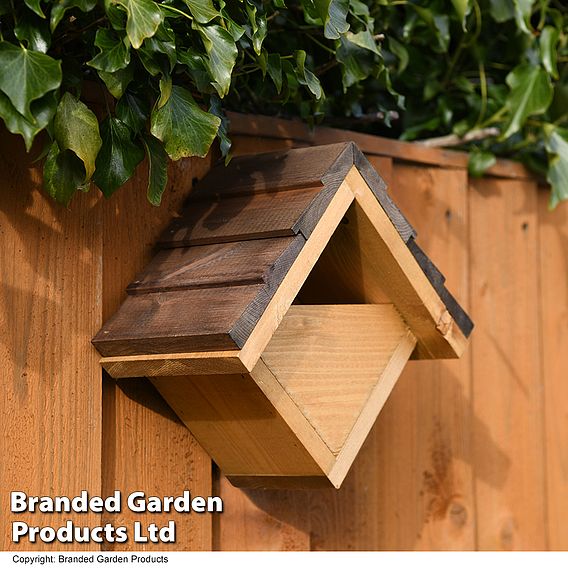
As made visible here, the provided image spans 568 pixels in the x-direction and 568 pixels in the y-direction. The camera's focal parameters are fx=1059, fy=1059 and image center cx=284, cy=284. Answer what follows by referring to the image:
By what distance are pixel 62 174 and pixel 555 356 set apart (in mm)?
1227

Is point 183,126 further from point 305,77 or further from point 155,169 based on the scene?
point 305,77

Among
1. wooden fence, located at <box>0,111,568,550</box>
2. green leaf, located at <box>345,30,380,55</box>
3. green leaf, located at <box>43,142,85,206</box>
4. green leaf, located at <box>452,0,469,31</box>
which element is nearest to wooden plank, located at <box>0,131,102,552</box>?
wooden fence, located at <box>0,111,568,550</box>

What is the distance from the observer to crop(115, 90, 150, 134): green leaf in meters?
1.28

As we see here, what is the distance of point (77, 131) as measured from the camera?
1.19 m

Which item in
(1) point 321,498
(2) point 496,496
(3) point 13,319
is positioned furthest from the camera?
(2) point 496,496

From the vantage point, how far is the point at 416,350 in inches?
64.4

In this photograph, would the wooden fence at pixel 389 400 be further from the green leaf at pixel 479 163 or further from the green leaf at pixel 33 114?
the green leaf at pixel 33 114

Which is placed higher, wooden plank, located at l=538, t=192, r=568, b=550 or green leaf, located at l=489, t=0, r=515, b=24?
green leaf, located at l=489, t=0, r=515, b=24

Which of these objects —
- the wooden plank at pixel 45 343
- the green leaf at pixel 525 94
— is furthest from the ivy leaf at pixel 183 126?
the green leaf at pixel 525 94

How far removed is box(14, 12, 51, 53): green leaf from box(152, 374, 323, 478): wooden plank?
1.55 ft

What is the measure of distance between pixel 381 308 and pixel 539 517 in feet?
2.49

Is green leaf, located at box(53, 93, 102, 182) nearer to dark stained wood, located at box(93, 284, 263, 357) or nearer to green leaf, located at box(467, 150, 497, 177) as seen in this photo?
dark stained wood, located at box(93, 284, 263, 357)

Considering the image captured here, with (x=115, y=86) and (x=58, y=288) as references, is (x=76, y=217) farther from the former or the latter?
(x=115, y=86)

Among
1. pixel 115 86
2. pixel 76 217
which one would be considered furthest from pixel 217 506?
pixel 115 86
